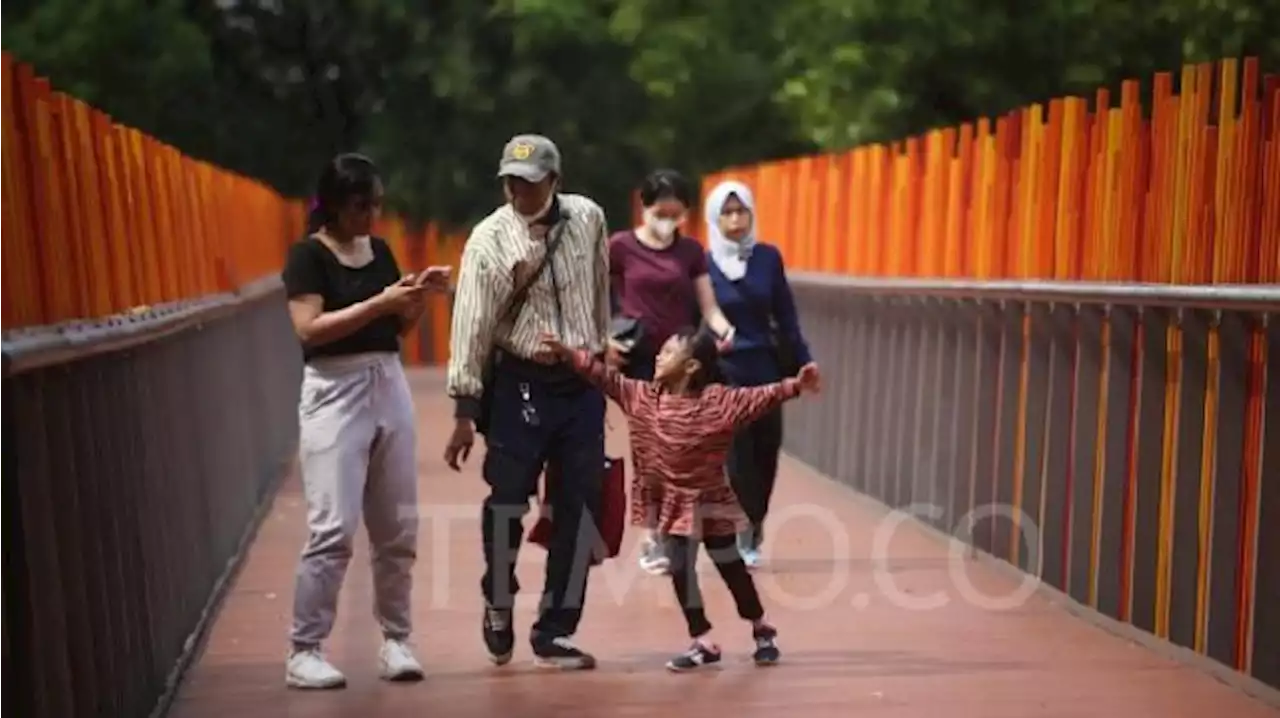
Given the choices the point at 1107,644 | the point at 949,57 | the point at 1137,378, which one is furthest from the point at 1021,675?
the point at 949,57

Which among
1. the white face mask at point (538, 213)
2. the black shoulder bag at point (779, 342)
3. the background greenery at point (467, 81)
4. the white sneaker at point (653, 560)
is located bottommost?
the white sneaker at point (653, 560)

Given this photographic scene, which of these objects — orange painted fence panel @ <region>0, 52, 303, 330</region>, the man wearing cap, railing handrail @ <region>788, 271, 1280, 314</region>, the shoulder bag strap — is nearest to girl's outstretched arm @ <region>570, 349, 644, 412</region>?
the man wearing cap

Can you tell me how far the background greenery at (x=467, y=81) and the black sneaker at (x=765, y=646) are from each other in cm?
1279

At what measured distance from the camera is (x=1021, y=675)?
690 cm

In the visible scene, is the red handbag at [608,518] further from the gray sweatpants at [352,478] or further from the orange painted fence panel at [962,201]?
the orange painted fence panel at [962,201]

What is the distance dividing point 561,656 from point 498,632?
23 cm

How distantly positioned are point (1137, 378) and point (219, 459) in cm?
396

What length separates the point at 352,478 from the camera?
655cm

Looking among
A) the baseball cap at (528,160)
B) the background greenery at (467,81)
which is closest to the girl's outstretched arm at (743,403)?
the baseball cap at (528,160)

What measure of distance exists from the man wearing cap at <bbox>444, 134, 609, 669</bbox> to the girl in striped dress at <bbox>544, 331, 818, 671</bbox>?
18 centimetres

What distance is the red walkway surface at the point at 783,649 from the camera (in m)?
6.45

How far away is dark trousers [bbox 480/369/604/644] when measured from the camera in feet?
22.7

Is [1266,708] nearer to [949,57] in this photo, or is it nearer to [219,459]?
[219,459]

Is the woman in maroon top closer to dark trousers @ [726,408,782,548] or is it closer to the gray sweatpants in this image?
dark trousers @ [726,408,782,548]
